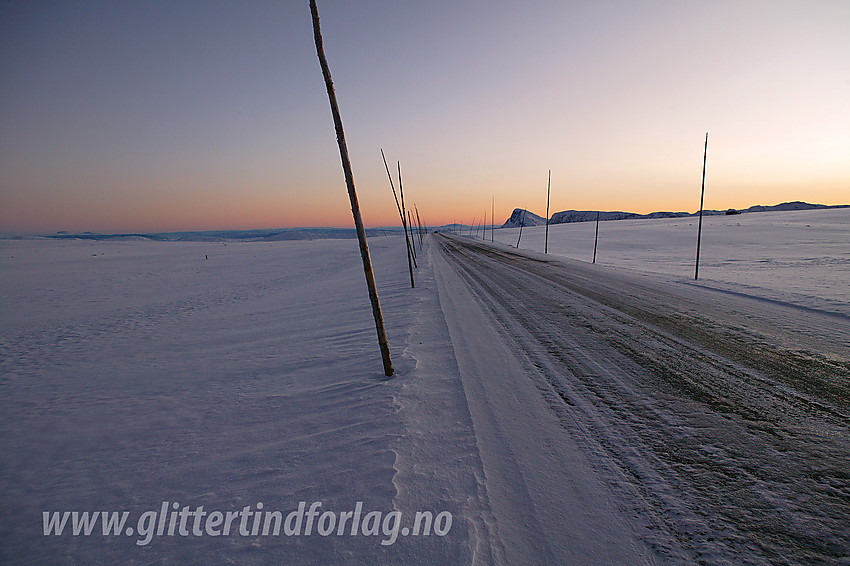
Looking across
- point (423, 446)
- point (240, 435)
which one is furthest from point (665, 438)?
point (240, 435)

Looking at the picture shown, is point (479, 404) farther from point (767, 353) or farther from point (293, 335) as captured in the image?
point (293, 335)

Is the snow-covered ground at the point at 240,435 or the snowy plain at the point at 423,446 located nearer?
the snowy plain at the point at 423,446

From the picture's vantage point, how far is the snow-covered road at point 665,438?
2.19 meters

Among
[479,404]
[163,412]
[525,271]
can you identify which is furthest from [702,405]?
[525,271]

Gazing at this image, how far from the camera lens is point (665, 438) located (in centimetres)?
317

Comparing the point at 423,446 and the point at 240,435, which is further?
the point at 240,435

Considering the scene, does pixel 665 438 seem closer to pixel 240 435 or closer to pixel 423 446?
pixel 423 446

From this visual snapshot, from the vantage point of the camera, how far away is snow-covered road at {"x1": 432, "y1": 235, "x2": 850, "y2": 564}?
2.19 meters

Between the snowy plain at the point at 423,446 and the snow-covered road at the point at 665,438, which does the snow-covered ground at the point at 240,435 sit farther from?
the snow-covered road at the point at 665,438

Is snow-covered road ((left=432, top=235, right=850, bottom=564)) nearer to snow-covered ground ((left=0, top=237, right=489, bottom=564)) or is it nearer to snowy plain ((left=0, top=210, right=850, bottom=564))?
snowy plain ((left=0, top=210, right=850, bottom=564))

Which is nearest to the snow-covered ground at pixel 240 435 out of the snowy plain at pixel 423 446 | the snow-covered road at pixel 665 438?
the snowy plain at pixel 423 446

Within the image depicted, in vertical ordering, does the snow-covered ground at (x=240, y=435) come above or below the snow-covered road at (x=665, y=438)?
below

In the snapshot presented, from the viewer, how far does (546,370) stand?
4.77 meters

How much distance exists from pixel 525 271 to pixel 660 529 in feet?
44.8
